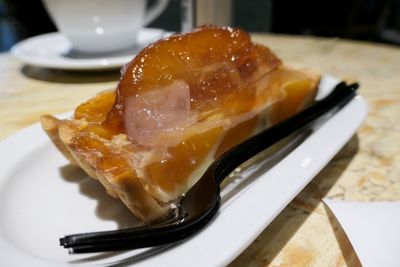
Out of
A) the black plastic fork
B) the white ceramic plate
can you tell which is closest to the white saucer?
the white ceramic plate

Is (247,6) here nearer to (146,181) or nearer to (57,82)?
(57,82)

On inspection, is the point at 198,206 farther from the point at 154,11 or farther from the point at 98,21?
the point at 154,11

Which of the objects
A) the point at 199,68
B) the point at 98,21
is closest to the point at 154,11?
the point at 98,21

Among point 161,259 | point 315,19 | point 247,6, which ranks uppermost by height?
point 161,259

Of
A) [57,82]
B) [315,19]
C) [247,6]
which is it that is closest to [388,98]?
[57,82]

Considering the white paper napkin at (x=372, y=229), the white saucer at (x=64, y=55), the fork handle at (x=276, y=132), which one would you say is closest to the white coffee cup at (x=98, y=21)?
the white saucer at (x=64, y=55)

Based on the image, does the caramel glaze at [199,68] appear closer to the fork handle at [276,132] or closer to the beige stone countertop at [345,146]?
the fork handle at [276,132]
